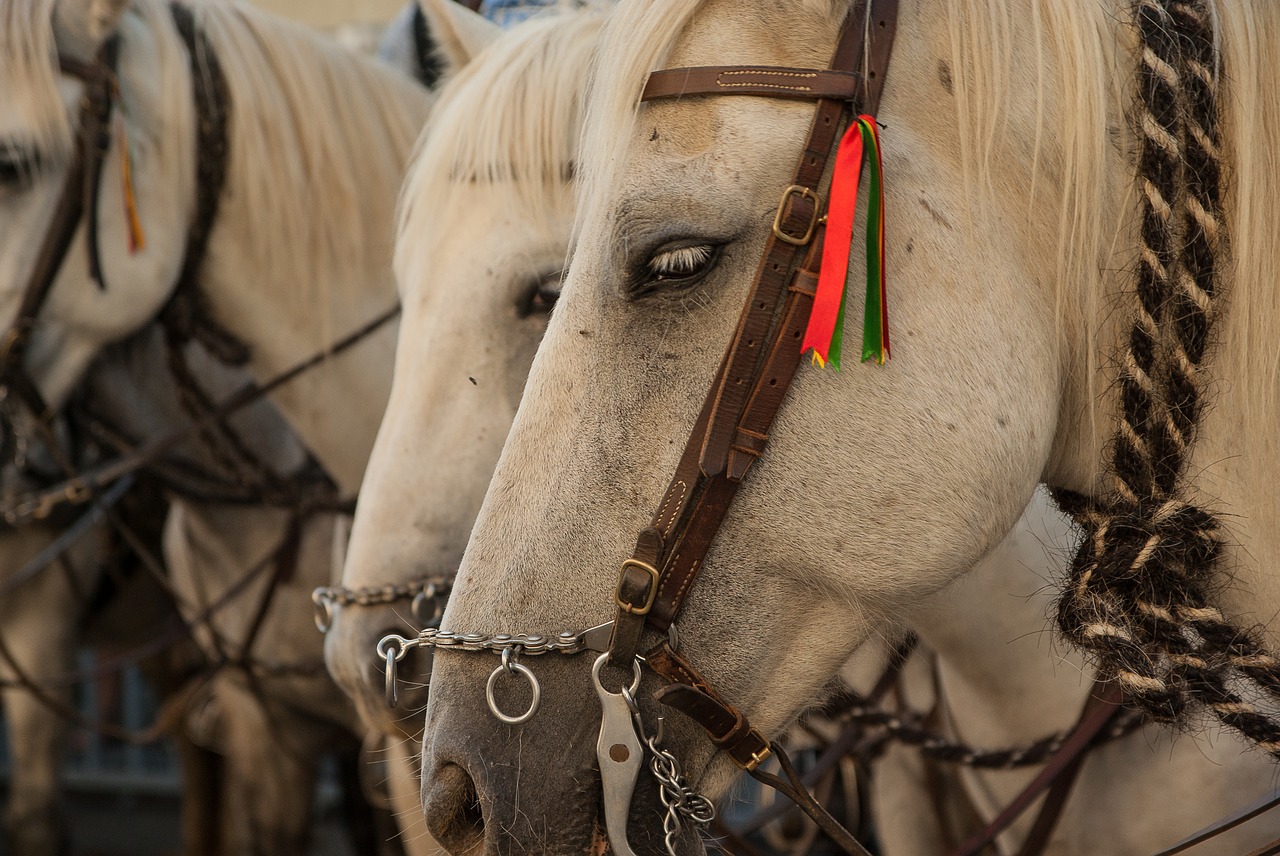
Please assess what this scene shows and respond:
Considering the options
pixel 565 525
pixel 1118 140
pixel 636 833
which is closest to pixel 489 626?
pixel 565 525

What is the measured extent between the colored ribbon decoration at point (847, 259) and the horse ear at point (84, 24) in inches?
78.9

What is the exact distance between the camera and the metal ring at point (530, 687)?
113 centimetres

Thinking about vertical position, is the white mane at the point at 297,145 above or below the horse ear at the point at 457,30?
below

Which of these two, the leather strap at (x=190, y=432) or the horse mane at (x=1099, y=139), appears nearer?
the horse mane at (x=1099, y=139)

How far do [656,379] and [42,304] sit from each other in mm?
1949

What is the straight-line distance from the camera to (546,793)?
1129mm

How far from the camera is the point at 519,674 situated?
1143 mm

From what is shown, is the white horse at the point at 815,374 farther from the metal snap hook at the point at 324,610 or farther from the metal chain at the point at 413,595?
the metal snap hook at the point at 324,610

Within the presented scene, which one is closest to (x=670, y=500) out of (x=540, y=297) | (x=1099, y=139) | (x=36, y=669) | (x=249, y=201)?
(x=1099, y=139)

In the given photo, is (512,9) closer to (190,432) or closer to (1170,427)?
(190,432)

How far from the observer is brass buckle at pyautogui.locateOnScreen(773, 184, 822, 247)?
1115mm

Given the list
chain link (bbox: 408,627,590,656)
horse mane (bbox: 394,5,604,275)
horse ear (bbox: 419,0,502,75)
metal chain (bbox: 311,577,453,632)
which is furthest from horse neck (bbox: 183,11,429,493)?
chain link (bbox: 408,627,590,656)

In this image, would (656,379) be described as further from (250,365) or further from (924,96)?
(250,365)

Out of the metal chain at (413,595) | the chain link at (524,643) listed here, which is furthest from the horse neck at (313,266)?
the chain link at (524,643)
